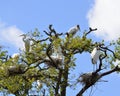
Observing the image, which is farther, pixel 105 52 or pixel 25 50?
pixel 25 50

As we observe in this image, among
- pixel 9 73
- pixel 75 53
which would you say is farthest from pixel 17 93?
pixel 75 53

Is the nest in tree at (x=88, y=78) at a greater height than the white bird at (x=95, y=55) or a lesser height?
lesser

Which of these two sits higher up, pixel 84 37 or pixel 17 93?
pixel 84 37

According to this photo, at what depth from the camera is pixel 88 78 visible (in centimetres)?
2528

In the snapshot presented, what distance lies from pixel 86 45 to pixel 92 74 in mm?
1393

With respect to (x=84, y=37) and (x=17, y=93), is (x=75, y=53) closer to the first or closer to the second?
(x=84, y=37)

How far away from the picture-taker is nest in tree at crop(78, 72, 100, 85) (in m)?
25.2

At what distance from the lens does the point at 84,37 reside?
2592 cm

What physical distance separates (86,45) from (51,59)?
196 cm

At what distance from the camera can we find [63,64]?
83.1 feet

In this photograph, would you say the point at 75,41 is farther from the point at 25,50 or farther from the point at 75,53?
the point at 25,50

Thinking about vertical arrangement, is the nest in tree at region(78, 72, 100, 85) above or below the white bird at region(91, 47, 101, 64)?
below

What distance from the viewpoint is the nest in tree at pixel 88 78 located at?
993 inches

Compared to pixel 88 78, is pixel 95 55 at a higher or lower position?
higher
